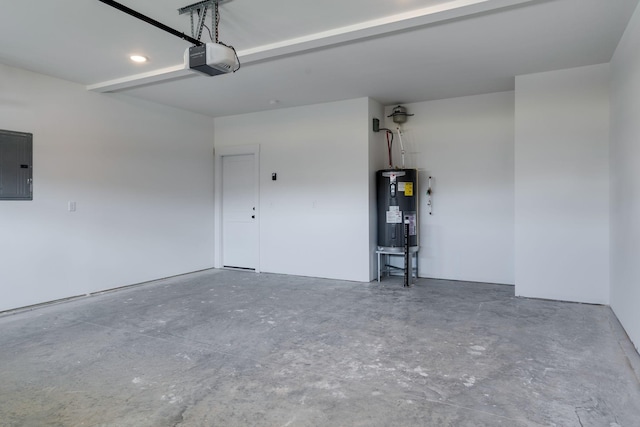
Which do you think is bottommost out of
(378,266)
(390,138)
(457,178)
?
(378,266)

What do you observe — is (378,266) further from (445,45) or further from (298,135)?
(445,45)

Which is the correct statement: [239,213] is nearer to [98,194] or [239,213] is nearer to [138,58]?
[98,194]

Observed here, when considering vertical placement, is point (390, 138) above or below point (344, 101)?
below

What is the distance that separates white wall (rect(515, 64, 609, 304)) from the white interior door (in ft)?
13.2

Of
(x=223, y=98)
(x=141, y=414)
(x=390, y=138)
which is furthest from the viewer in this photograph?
(x=390, y=138)

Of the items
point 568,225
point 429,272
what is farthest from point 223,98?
point 568,225

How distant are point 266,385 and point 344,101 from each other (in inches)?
167

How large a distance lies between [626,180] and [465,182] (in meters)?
2.27

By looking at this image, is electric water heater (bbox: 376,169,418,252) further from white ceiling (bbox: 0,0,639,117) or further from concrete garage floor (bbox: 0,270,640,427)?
white ceiling (bbox: 0,0,639,117)

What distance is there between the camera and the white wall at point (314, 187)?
5539 mm

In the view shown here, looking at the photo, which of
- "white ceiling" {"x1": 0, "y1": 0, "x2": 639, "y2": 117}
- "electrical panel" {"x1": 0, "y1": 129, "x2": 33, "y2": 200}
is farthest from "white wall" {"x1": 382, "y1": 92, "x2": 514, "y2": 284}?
"electrical panel" {"x1": 0, "y1": 129, "x2": 33, "y2": 200}

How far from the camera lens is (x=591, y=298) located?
4277 millimetres

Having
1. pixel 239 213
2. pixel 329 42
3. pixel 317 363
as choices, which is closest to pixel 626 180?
pixel 329 42

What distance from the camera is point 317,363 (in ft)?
9.23
